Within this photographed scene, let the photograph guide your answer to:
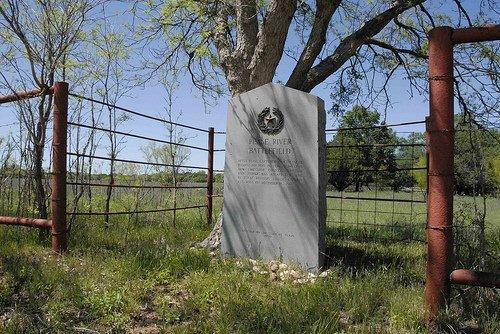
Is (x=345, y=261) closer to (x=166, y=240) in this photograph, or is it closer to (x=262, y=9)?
(x=166, y=240)

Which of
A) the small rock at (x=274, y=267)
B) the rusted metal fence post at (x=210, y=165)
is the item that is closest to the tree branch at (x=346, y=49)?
the rusted metal fence post at (x=210, y=165)

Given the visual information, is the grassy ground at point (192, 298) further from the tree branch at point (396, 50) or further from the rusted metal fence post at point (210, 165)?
the tree branch at point (396, 50)

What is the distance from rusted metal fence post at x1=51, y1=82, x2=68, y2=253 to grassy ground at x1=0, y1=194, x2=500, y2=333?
242 millimetres

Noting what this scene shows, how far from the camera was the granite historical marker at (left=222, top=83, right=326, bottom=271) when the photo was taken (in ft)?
16.7

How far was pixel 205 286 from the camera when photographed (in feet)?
13.0

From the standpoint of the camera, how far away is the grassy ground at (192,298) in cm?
311

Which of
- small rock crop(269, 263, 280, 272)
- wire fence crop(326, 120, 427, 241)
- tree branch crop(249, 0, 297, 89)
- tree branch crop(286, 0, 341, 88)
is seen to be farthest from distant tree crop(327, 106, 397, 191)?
small rock crop(269, 263, 280, 272)

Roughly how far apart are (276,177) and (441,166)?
247cm

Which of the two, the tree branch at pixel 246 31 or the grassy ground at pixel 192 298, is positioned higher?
the tree branch at pixel 246 31

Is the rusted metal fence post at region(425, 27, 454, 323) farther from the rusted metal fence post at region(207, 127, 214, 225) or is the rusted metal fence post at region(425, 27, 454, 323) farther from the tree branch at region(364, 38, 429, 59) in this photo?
the tree branch at region(364, 38, 429, 59)

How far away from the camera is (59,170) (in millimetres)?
5145

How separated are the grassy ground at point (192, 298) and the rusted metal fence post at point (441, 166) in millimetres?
304

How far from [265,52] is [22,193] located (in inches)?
160

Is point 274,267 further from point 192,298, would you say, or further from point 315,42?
point 315,42
